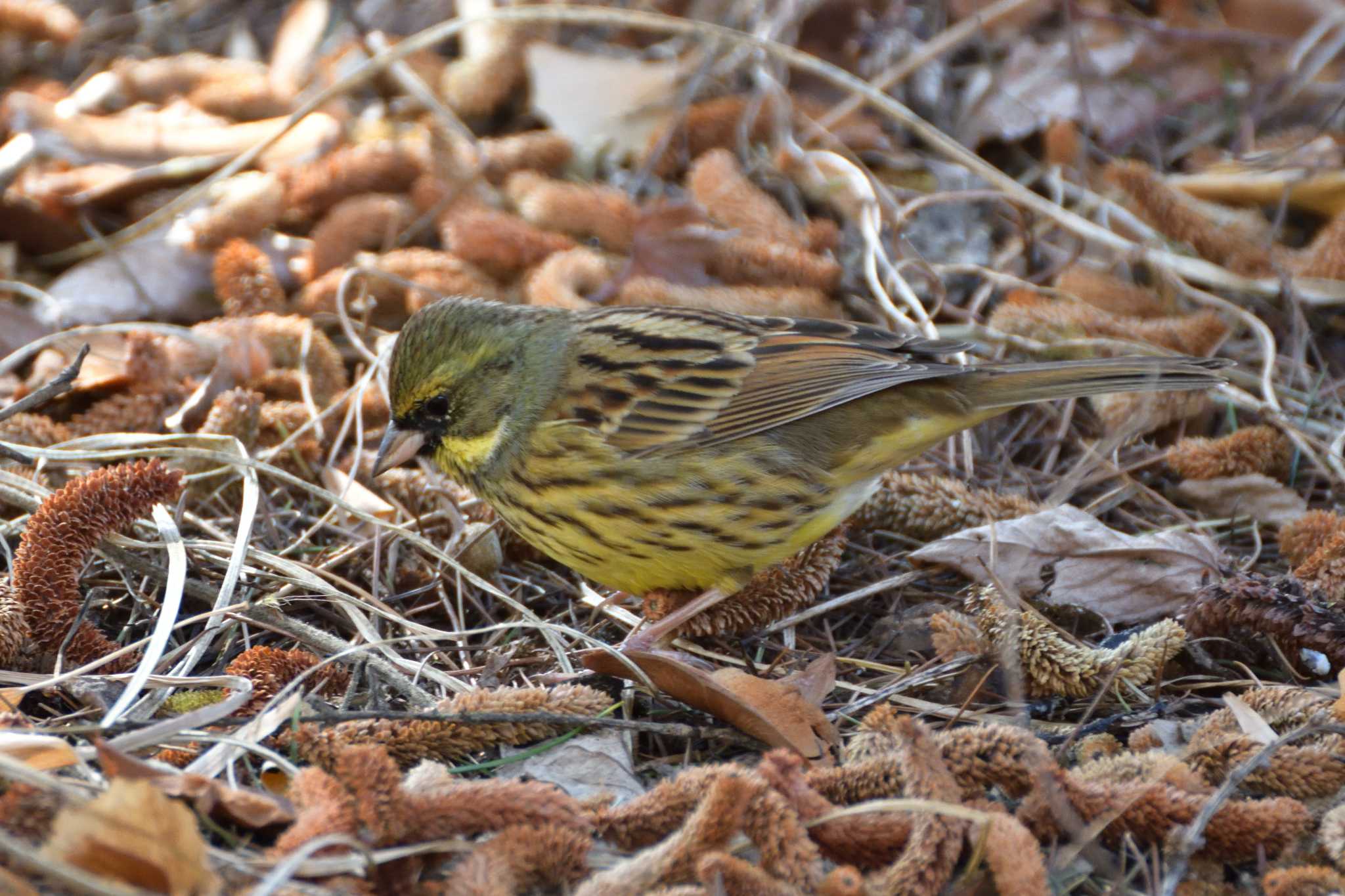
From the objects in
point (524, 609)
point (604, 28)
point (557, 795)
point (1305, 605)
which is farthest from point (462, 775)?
point (604, 28)

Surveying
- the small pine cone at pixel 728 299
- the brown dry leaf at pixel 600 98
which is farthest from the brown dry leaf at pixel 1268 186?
the brown dry leaf at pixel 600 98

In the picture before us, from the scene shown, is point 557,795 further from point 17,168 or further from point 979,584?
point 17,168

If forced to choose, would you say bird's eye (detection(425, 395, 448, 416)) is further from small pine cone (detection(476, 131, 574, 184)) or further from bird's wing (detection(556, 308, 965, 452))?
Answer: small pine cone (detection(476, 131, 574, 184))

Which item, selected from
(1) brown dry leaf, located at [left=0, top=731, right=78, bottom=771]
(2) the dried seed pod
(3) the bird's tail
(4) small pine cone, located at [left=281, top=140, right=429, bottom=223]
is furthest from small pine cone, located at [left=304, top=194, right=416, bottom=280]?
(1) brown dry leaf, located at [left=0, top=731, right=78, bottom=771]

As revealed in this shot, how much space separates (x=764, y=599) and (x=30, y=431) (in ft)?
7.15

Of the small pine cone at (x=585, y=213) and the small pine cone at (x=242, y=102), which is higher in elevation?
the small pine cone at (x=242, y=102)

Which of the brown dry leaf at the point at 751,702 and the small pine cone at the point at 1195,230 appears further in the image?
the small pine cone at the point at 1195,230

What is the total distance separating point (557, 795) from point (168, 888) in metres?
0.67

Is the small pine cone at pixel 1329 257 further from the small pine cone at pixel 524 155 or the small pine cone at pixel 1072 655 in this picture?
the small pine cone at pixel 524 155

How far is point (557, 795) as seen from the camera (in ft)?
7.91

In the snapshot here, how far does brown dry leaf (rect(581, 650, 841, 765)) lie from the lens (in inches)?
114

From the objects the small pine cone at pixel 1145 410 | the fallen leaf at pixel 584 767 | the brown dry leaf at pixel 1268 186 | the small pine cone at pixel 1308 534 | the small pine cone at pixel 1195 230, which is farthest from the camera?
the brown dry leaf at pixel 1268 186

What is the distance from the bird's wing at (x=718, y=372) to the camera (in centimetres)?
380

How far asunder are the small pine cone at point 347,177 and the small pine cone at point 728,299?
122 centimetres
